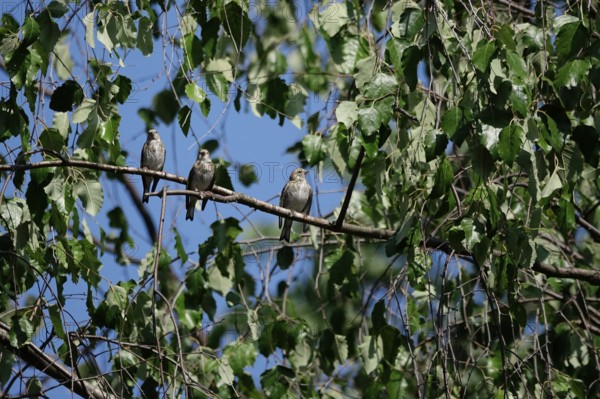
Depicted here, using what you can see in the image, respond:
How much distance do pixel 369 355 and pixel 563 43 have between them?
2.16 meters

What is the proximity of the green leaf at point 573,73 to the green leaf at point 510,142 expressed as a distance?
12.0 inches

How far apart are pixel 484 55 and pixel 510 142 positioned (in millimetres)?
345

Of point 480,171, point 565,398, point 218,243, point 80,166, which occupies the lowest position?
point 565,398

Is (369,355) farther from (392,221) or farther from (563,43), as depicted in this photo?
(563,43)

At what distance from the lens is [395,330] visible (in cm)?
473

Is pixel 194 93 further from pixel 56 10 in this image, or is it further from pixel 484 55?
pixel 484 55

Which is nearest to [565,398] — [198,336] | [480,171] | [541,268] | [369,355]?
[541,268]

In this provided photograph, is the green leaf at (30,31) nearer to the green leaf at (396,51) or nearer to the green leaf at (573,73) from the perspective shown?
the green leaf at (396,51)

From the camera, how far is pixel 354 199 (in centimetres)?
567

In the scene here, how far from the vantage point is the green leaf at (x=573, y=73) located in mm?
3316

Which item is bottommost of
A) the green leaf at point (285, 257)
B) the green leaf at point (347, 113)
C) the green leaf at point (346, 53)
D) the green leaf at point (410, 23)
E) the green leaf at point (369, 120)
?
the green leaf at point (369, 120)

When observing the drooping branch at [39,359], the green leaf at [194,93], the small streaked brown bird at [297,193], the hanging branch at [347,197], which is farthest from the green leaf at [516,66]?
the small streaked brown bird at [297,193]

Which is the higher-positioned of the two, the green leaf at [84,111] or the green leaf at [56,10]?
the green leaf at [56,10]

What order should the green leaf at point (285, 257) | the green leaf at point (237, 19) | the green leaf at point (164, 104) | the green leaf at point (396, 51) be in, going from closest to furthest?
the green leaf at point (396, 51)
the green leaf at point (237, 19)
the green leaf at point (285, 257)
the green leaf at point (164, 104)
